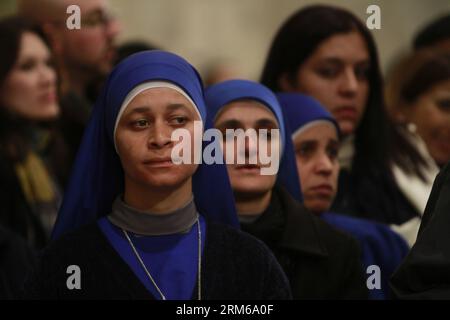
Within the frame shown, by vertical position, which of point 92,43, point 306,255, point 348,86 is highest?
point 92,43

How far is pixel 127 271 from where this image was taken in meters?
3.57

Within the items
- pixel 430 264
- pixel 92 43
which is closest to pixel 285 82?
pixel 92 43

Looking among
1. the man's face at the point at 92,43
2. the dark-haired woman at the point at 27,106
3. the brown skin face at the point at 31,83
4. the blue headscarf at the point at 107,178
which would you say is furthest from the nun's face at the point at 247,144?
the man's face at the point at 92,43

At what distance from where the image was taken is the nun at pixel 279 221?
389 cm

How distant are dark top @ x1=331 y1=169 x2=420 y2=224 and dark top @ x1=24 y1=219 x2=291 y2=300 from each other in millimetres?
944

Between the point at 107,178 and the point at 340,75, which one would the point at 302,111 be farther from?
the point at 107,178

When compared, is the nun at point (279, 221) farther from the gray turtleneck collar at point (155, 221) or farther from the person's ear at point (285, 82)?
the person's ear at point (285, 82)

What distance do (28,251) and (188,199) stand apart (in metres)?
1.09

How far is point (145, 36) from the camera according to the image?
6746 mm

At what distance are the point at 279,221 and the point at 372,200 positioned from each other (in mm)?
813

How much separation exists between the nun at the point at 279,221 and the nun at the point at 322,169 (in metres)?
0.19

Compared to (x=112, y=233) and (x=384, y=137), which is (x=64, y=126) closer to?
(x=384, y=137)
